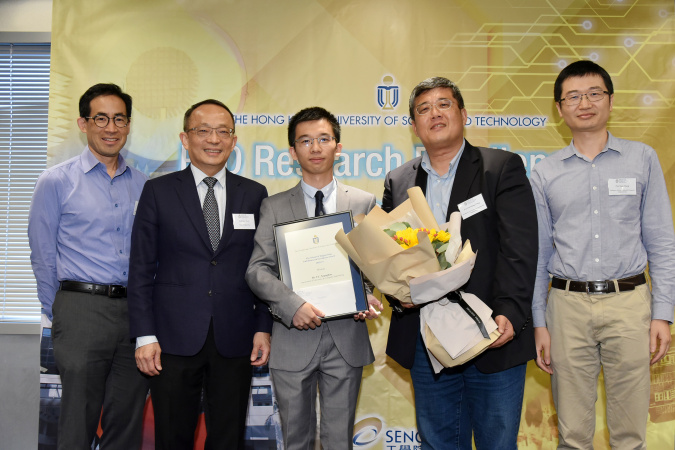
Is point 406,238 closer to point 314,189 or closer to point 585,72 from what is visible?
point 314,189

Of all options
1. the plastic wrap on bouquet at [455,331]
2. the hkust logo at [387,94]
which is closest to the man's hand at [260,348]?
the plastic wrap on bouquet at [455,331]

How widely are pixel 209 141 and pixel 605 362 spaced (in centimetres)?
224

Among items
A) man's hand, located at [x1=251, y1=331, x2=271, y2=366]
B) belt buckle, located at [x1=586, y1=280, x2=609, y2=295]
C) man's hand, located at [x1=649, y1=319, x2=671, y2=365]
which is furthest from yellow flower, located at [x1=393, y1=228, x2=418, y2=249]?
man's hand, located at [x1=649, y1=319, x2=671, y2=365]

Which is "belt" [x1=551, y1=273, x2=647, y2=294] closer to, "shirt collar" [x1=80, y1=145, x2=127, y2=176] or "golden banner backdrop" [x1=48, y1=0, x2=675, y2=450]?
"golden banner backdrop" [x1=48, y1=0, x2=675, y2=450]

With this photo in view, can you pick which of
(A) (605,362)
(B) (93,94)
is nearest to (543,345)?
(A) (605,362)

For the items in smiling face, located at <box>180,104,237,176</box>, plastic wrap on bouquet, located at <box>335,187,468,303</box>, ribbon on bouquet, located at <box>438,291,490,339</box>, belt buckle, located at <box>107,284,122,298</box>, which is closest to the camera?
plastic wrap on bouquet, located at <box>335,187,468,303</box>

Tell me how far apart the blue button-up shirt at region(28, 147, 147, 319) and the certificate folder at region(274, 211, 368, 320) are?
1.00 metres

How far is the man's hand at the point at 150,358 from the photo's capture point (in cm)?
244

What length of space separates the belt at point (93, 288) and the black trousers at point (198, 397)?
53 centimetres

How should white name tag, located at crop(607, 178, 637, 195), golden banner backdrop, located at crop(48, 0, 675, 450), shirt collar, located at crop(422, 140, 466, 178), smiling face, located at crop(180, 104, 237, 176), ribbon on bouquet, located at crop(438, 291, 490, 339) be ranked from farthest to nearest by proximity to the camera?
1. golden banner backdrop, located at crop(48, 0, 675, 450)
2. smiling face, located at crop(180, 104, 237, 176)
3. white name tag, located at crop(607, 178, 637, 195)
4. shirt collar, located at crop(422, 140, 466, 178)
5. ribbon on bouquet, located at crop(438, 291, 490, 339)

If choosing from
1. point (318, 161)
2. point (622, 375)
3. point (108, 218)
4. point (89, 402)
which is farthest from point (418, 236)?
point (89, 402)

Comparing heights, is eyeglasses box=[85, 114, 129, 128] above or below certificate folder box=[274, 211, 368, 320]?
above

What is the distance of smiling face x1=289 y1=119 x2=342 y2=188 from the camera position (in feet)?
8.26

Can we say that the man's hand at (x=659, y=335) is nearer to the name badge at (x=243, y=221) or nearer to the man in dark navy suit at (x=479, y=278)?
the man in dark navy suit at (x=479, y=278)
